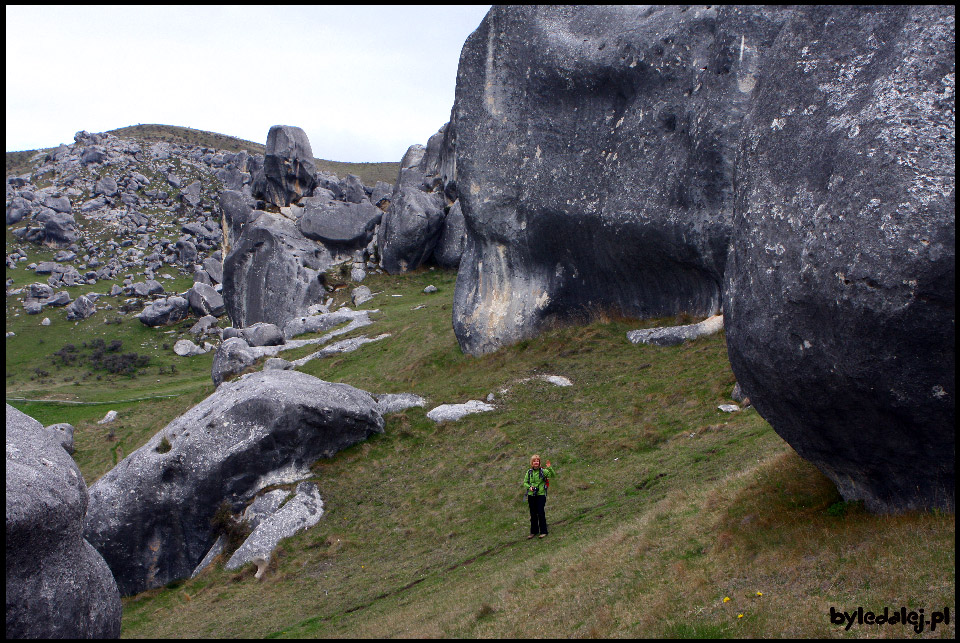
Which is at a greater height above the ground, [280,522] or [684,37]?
[684,37]

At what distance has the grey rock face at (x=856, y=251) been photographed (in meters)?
7.83

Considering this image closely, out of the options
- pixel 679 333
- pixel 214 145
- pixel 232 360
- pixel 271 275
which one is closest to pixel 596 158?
pixel 679 333

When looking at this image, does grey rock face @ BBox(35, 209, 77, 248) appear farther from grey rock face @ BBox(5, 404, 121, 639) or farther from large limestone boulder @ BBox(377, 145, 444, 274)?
grey rock face @ BBox(5, 404, 121, 639)

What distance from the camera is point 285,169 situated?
218 ft

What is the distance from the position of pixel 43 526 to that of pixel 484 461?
12.9 metres

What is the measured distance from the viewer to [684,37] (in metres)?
25.6

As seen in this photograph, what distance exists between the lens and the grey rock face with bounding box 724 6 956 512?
7828 mm

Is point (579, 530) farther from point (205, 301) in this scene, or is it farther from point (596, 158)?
point (205, 301)

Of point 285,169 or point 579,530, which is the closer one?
point 579,530

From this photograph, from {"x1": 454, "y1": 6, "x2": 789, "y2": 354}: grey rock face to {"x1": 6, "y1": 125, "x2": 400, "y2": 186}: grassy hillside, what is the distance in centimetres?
11186

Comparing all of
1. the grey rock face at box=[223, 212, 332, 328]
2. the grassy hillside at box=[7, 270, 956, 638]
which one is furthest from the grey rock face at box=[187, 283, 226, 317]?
the grassy hillside at box=[7, 270, 956, 638]

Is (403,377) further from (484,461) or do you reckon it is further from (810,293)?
(810,293)

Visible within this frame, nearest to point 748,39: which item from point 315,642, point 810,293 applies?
point 810,293

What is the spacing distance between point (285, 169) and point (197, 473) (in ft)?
166
